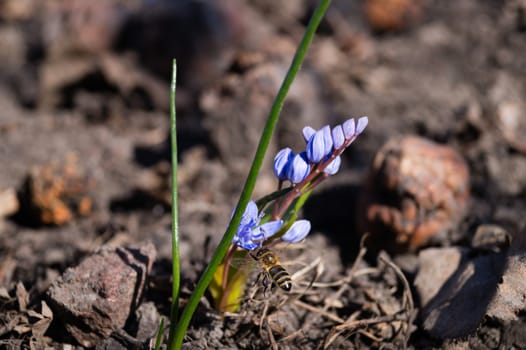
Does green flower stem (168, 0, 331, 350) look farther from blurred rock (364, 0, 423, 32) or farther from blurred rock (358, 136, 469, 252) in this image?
blurred rock (364, 0, 423, 32)

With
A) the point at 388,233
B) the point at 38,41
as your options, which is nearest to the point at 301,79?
the point at 388,233

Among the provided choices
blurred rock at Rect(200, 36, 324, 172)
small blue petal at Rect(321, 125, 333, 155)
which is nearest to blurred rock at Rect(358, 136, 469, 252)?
blurred rock at Rect(200, 36, 324, 172)

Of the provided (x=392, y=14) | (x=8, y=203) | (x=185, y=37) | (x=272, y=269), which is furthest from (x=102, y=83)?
(x=272, y=269)

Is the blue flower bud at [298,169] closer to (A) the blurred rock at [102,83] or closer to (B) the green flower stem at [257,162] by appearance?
(B) the green flower stem at [257,162]

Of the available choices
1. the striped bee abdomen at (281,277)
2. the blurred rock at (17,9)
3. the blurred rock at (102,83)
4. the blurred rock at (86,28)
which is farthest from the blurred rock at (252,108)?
the blurred rock at (17,9)

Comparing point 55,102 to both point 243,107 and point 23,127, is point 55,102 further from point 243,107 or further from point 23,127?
point 243,107

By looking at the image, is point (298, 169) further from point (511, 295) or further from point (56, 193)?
point (56, 193)
